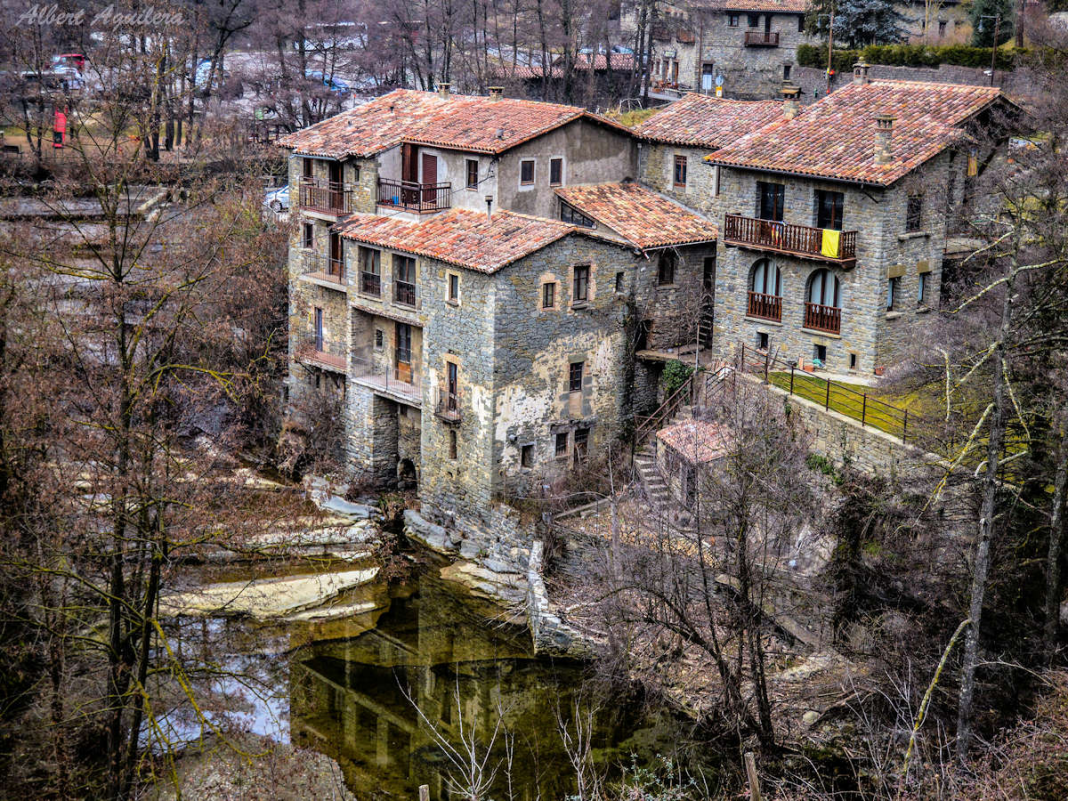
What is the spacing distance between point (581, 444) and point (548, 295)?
455 cm

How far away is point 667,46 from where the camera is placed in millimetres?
68312

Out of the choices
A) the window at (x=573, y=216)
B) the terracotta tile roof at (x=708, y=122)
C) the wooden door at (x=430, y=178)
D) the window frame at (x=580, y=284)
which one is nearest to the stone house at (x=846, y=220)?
the terracotta tile roof at (x=708, y=122)

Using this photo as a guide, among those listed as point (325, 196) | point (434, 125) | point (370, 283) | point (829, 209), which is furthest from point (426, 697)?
point (434, 125)

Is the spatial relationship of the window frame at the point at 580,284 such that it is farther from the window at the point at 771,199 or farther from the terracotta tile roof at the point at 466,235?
the window at the point at 771,199

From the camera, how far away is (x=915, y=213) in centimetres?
3341

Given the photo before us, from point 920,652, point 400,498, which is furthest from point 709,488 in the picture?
point 400,498

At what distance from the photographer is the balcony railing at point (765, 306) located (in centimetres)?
3494

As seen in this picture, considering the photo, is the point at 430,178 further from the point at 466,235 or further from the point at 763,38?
the point at 763,38

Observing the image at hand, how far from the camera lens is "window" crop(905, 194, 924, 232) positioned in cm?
3309

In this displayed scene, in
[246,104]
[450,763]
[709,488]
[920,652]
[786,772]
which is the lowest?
[450,763]

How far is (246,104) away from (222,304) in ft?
97.0

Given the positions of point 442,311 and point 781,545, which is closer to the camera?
point 781,545

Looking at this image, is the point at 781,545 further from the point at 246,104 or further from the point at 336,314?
the point at 246,104

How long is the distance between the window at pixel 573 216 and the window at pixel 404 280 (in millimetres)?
4720
